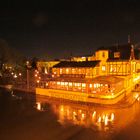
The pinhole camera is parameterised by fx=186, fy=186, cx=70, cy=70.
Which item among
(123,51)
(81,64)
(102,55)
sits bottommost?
(81,64)

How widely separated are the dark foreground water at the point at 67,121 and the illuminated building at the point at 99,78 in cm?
218

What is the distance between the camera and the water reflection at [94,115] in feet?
57.5

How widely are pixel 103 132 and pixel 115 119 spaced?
12.8 feet

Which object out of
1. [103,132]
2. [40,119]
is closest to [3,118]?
[40,119]

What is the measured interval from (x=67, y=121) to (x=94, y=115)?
3.46 m

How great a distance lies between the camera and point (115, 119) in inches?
744

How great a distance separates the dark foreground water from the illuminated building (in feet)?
7.17

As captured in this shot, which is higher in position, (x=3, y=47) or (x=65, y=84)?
(x=3, y=47)

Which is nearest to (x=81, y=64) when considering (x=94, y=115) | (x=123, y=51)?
(x=123, y=51)

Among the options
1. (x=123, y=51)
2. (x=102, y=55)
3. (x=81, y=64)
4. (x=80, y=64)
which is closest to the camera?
(x=123, y=51)

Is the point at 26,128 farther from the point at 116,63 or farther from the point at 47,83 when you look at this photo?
the point at 116,63

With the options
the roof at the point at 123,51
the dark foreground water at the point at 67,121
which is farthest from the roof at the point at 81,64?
the dark foreground water at the point at 67,121

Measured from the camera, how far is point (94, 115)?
20.4 m

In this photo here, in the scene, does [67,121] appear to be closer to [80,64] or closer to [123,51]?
[80,64]
